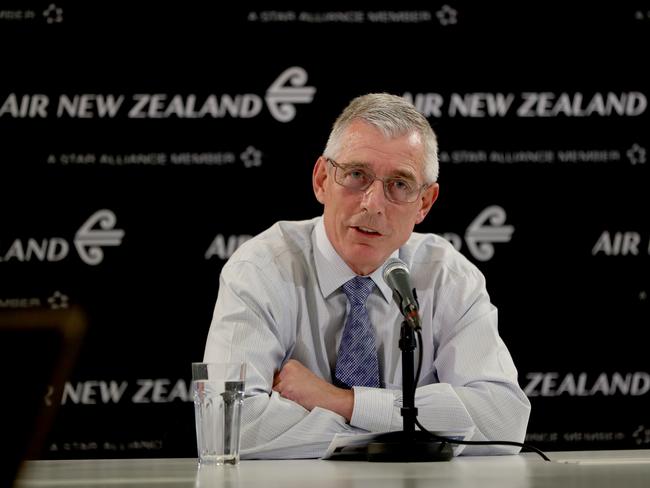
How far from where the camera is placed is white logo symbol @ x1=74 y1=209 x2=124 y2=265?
401 cm

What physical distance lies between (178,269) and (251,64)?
0.92m

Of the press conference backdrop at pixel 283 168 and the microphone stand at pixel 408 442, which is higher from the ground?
the press conference backdrop at pixel 283 168

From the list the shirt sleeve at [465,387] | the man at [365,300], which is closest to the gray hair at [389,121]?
the man at [365,300]

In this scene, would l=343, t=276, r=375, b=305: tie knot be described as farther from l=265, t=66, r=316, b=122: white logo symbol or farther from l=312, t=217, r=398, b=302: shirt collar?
Answer: l=265, t=66, r=316, b=122: white logo symbol

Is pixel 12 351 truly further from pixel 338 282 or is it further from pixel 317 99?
pixel 317 99

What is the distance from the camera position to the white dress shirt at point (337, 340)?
234 cm

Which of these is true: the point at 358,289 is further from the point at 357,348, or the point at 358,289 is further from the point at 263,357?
the point at 263,357

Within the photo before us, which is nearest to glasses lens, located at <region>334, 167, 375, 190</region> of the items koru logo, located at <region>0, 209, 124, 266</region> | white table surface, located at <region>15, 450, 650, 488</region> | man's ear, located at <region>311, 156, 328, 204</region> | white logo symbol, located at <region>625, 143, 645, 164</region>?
man's ear, located at <region>311, 156, 328, 204</region>

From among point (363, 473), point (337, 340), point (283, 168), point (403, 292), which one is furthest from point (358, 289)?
point (283, 168)

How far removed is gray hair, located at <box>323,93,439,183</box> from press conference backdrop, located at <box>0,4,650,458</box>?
1330 millimetres

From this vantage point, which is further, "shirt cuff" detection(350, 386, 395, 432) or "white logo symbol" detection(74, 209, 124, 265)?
A: "white logo symbol" detection(74, 209, 124, 265)

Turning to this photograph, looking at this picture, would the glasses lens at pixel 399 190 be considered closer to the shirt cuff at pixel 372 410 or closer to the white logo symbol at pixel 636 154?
the shirt cuff at pixel 372 410

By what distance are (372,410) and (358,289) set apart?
18.9 inches

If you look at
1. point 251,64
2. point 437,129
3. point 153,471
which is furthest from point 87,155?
point 153,471
